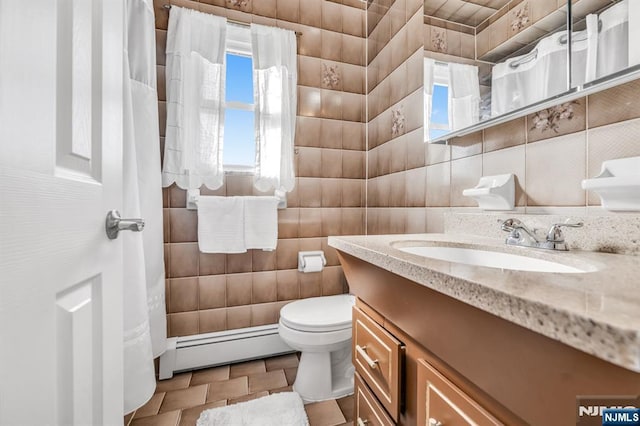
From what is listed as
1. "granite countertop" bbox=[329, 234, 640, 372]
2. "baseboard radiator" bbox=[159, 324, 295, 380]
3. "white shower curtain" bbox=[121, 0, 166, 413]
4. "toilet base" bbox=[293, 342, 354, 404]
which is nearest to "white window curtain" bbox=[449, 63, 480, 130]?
"granite countertop" bbox=[329, 234, 640, 372]

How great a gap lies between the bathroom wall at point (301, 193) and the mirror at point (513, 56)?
72cm

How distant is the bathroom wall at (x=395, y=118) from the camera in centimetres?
142

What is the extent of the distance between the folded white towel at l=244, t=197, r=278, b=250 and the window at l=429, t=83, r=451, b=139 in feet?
3.17

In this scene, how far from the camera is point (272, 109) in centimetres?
173

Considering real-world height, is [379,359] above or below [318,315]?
above

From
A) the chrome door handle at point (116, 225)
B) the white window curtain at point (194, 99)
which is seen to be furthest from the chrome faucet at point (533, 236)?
the white window curtain at point (194, 99)

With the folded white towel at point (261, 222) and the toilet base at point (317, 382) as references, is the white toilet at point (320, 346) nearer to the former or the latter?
the toilet base at point (317, 382)

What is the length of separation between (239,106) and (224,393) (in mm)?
1656

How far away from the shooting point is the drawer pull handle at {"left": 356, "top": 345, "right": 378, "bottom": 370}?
681 mm

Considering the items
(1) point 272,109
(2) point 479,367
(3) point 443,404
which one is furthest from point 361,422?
(1) point 272,109

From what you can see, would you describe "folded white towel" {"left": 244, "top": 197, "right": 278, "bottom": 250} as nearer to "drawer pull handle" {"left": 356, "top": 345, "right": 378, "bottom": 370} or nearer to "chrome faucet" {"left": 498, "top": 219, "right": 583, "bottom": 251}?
"drawer pull handle" {"left": 356, "top": 345, "right": 378, "bottom": 370}

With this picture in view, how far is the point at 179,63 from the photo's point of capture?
1547 millimetres

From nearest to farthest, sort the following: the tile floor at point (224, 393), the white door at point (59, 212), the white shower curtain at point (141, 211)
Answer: the white door at point (59, 212) < the white shower curtain at point (141, 211) < the tile floor at point (224, 393)

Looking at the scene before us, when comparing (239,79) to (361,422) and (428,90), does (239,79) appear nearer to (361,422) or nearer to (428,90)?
(428,90)
